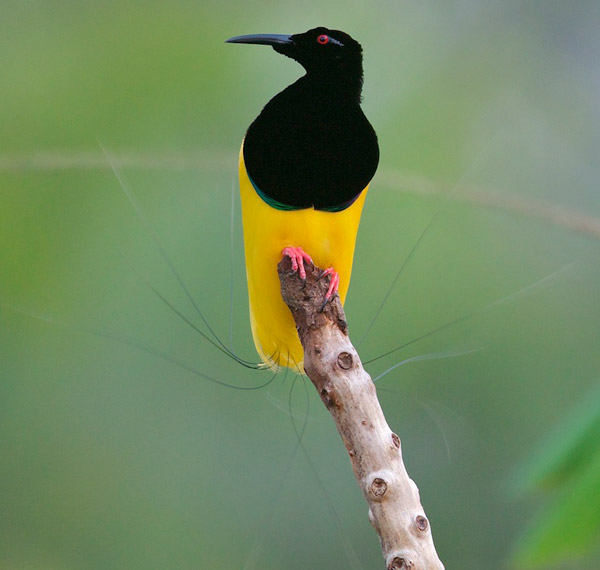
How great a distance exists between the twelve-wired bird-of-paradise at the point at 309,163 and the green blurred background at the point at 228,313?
74cm

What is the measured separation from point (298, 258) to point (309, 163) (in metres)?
0.10

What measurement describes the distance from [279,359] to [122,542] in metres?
1.16

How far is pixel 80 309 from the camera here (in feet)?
5.63

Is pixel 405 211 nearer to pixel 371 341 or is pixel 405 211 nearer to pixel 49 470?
pixel 371 341

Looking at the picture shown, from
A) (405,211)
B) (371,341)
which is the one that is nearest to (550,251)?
(405,211)

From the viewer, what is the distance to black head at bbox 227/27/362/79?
2.78 feet

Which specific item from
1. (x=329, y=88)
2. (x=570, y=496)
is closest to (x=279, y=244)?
(x=329, y=88)

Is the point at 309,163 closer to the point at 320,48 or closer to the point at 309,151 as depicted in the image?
the point at 309,151

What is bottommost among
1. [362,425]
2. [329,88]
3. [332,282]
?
[362,425]

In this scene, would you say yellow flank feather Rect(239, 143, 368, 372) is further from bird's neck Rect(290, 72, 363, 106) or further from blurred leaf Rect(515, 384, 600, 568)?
blurred leaf Rect(515, 384, 600, 568)

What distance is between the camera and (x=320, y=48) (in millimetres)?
850

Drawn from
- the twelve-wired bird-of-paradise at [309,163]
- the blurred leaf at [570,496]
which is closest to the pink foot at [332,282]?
the twelve-wired bird-of-paradise at [309,163]

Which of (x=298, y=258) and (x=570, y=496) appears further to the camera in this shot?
(x=298, y=258)

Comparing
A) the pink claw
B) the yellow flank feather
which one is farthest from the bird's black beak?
the pink claw
